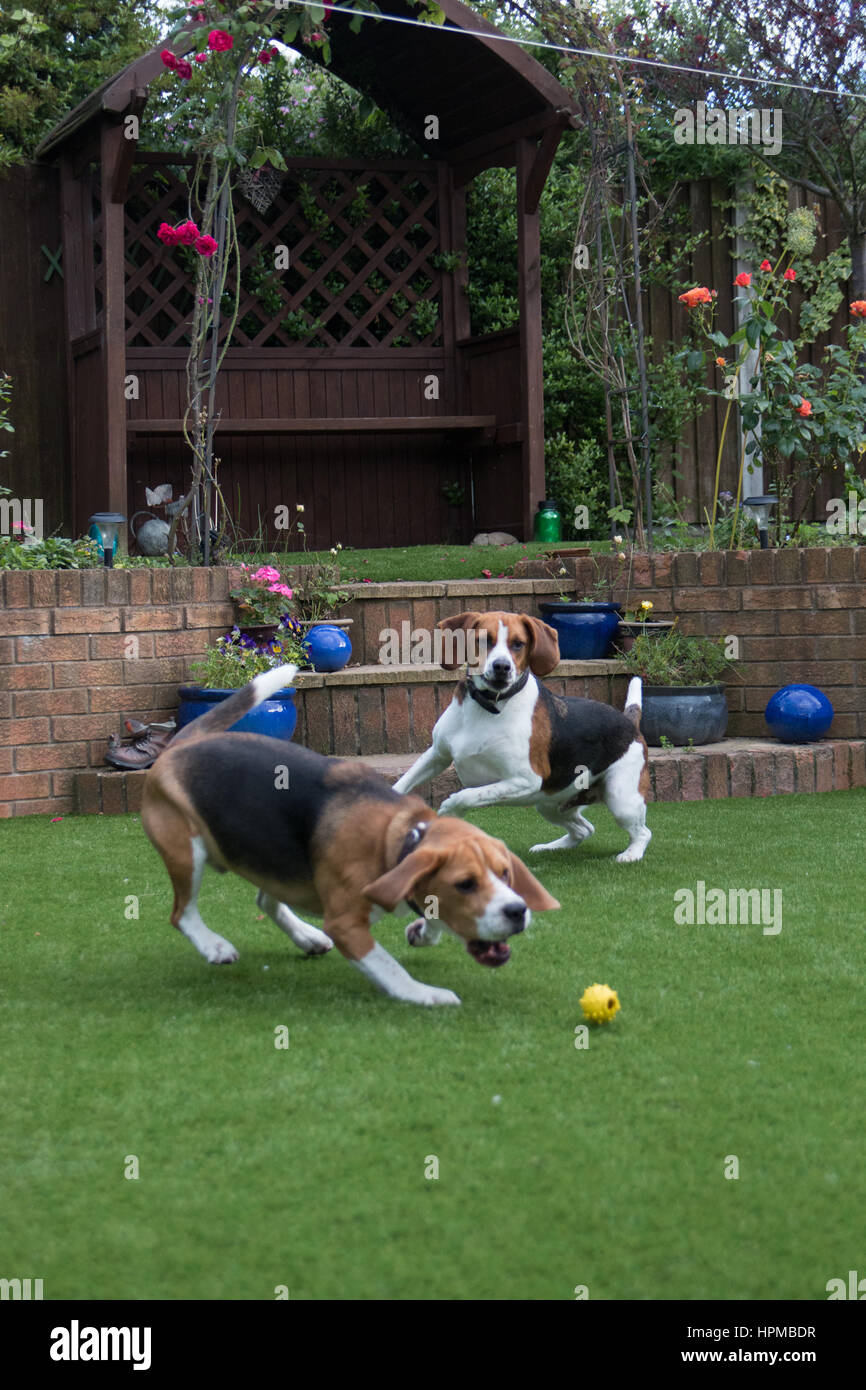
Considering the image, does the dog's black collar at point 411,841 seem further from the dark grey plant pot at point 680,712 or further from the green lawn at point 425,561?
the green lawn at point 425,561

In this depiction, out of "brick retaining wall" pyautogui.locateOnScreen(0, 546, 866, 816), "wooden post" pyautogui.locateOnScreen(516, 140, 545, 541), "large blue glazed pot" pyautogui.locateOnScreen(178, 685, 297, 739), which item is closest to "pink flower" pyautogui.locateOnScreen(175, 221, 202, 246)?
"brick retaining wall" pyautogui.locateOnScreen(0, 546, 866, 816)

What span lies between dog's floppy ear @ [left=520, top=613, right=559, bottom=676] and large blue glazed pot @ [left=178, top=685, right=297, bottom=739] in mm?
1862

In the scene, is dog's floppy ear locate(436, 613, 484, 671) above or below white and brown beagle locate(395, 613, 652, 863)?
above

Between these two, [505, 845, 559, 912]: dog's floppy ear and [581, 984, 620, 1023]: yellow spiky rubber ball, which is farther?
[505, 845, 559, 912]: dog's floppy ear

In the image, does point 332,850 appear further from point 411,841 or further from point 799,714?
point 799,714

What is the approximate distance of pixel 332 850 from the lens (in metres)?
3.56

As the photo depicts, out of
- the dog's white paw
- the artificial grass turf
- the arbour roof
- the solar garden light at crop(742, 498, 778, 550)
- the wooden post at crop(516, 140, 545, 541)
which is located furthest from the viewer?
the wooden post at crop(516, 140, 545, 541)

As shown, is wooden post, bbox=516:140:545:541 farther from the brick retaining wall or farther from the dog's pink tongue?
the dog's pink tongue

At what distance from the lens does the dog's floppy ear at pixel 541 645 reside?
5238 mm

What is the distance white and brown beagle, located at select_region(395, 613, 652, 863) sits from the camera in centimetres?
519

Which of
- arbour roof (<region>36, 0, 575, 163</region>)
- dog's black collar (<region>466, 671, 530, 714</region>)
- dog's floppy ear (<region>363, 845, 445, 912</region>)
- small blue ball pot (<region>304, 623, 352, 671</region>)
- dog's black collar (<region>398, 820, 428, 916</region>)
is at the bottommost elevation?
dog's floppy ear (<region>363, 845, 445, 912</region>)

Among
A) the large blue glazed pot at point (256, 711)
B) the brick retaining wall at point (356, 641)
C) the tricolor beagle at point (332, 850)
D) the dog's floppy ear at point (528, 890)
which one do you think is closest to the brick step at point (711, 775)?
the brick retaining wall at point (356, 641)

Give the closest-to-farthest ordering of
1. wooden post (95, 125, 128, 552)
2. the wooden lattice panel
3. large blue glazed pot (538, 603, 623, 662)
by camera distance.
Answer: large blue glazed pot (538, 603, 623, 662)
wooden post (95, 125, 128, 552)
the wooden lattice panel
